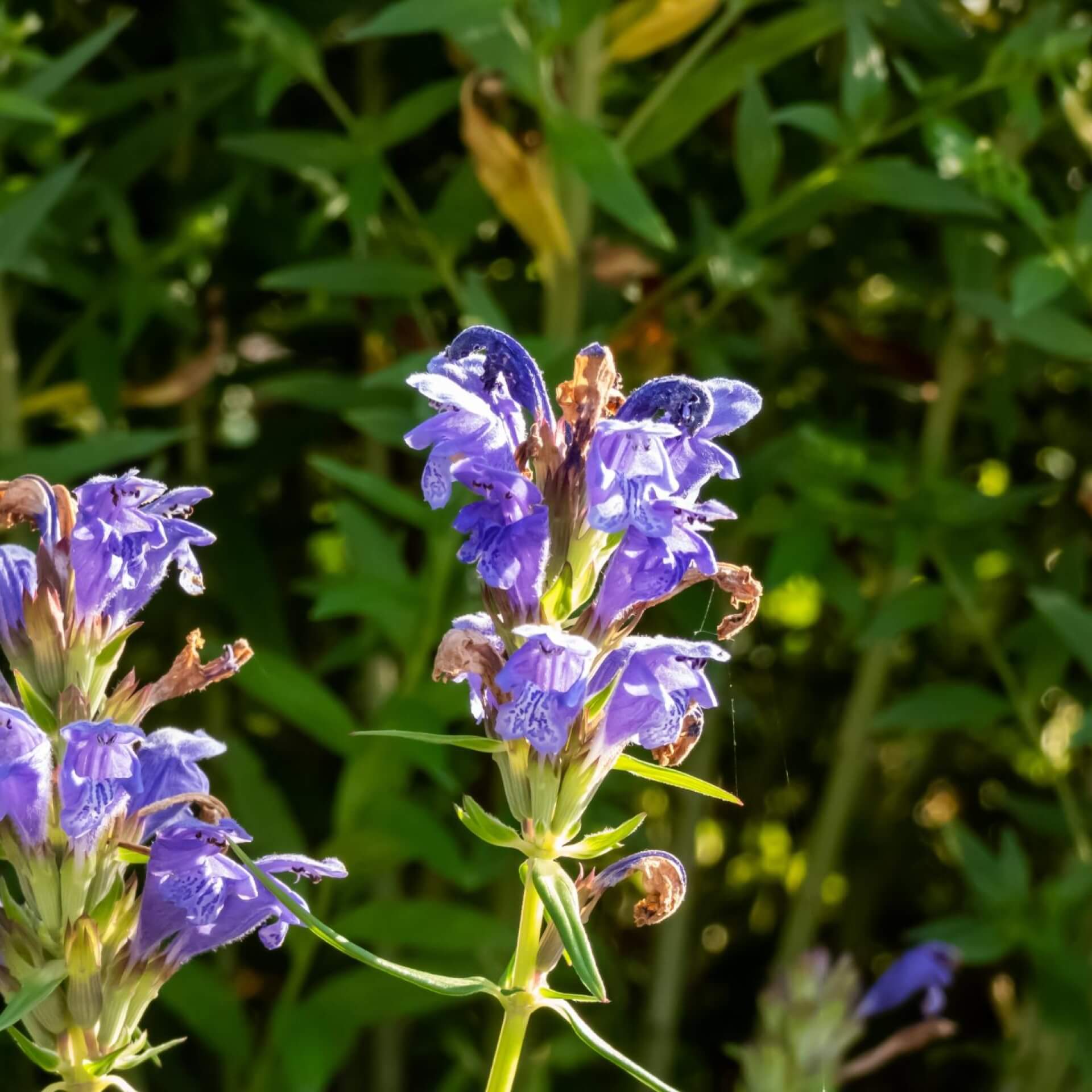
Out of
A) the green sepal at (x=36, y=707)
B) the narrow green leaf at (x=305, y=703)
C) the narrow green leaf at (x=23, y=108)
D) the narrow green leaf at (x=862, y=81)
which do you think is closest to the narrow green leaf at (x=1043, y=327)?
the narrow green leaf at (x=862, y=81)

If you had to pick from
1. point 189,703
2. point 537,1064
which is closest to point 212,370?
point 189,703

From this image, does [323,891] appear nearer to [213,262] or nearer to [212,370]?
[212,370]

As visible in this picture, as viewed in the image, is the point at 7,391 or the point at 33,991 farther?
the point at 7,391

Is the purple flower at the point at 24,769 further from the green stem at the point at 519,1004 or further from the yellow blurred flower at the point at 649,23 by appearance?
the yellow blurred flower at the point at 649,23

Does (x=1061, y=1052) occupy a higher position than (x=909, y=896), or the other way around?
(x=1061, y=1052)

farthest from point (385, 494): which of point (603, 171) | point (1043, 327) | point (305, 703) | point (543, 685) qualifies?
point (543, 685)

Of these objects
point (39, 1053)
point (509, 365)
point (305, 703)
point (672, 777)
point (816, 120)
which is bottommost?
point (305, 703)

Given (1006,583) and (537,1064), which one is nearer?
(537,1064)

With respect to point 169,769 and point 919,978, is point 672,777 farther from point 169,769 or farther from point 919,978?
point 919,978
